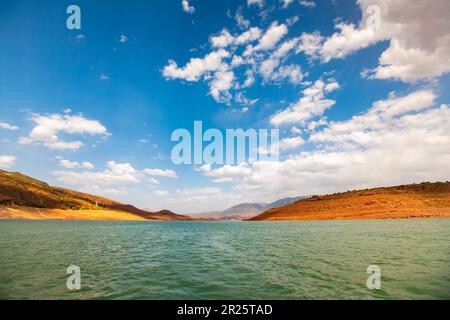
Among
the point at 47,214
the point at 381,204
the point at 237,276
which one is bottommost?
the point at 47,214

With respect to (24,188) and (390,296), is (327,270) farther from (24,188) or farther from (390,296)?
(24,188)

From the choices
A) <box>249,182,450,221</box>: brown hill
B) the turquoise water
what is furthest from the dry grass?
the turquoise water

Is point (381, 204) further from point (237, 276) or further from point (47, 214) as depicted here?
point (47, 214)

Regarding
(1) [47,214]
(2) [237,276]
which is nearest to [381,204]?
(2) [237,276]

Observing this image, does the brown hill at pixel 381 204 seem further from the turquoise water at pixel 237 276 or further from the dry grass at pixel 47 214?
the dry grass at pixel 47 214

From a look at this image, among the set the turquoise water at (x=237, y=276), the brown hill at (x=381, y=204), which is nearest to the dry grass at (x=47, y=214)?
the brown hill at (x=381, y=204)

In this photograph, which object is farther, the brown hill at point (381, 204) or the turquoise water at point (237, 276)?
the brown hill at point (381, 204)

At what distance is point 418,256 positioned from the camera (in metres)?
20.2

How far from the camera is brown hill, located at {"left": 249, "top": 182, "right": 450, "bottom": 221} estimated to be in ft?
308

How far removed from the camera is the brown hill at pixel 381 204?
93.9 metres

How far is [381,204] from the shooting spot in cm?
11069

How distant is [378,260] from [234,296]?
43.9 feet

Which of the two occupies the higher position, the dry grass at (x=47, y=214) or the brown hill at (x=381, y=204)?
the brown hill at (x=381, y=204)
